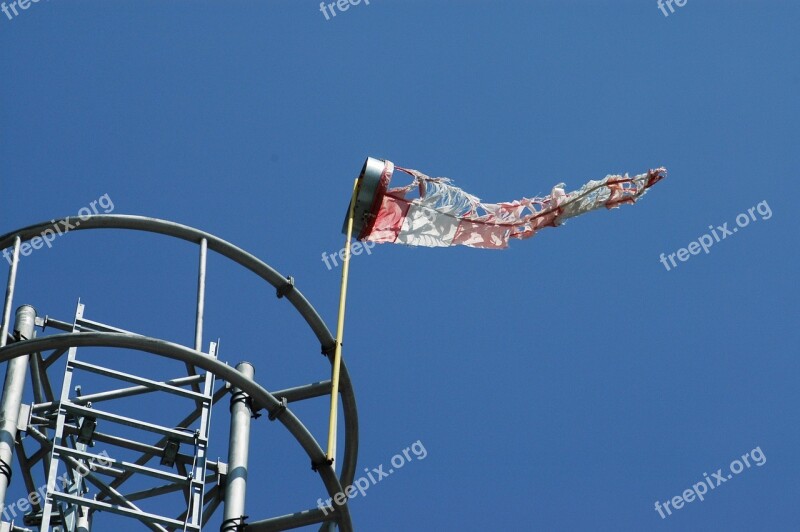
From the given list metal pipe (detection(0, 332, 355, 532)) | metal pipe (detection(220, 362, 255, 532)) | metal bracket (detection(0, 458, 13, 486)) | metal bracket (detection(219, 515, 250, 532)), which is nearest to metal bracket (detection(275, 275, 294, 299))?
metal pipe (detection(220, 362, 255, 532))

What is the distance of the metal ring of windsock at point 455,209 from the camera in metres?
19.6

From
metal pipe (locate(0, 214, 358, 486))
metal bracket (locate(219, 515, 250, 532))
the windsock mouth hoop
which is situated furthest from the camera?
the windsock mouth hoop

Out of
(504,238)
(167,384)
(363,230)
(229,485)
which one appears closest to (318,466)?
(229,485)

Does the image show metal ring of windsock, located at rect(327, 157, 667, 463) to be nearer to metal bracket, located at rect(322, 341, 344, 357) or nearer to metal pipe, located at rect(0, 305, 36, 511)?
metal bracket, located at rect(322, 341, 344, 357)

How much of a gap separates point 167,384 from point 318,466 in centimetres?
248

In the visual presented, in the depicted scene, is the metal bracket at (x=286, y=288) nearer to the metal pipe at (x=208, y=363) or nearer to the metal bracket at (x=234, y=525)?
the metal pipe at (x=208, y=363)

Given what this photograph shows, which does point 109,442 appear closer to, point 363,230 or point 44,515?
point 44,515

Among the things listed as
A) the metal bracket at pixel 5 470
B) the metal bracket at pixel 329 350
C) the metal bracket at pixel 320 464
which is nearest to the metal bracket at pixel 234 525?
the metal bracket at pixel 320 464

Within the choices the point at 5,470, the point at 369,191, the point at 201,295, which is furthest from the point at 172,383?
the point at 369,191

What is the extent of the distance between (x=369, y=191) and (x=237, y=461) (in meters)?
6.24

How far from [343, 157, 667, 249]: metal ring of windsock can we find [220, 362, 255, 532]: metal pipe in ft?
16.0

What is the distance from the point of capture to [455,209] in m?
20.5

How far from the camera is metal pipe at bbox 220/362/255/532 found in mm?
13594

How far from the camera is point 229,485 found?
14.1 meters
